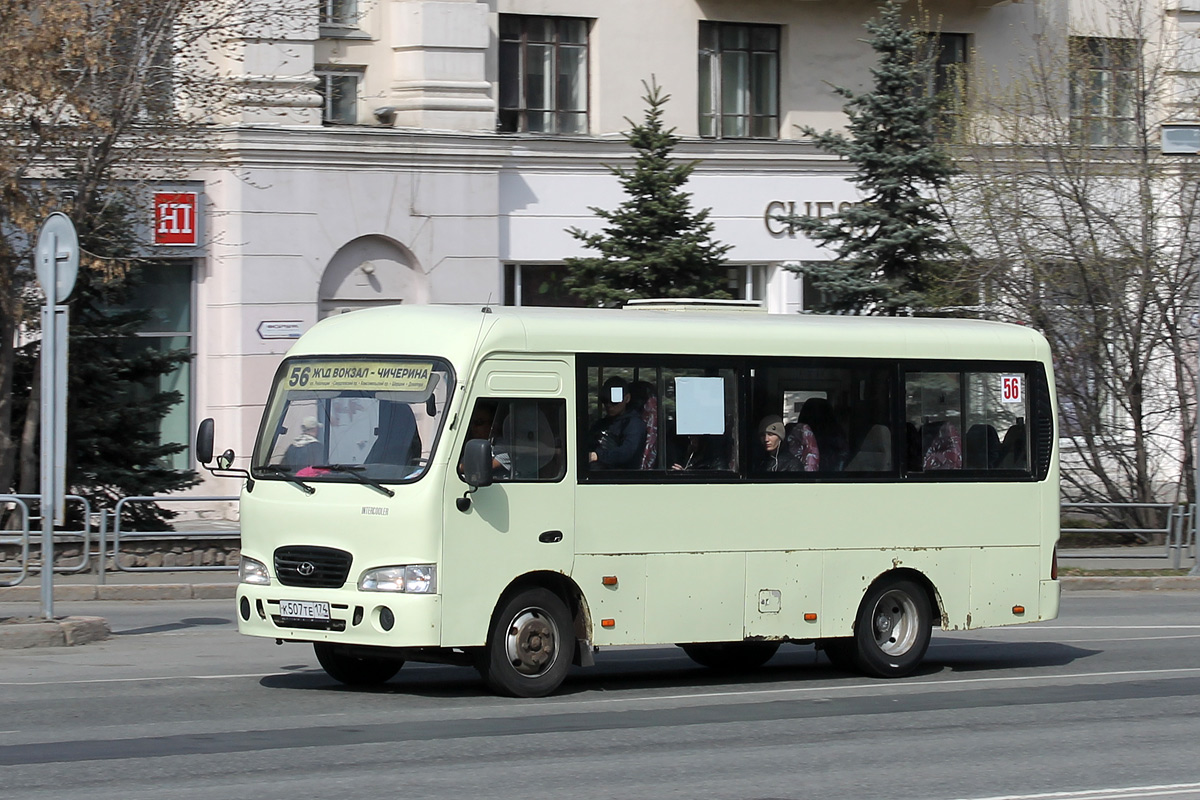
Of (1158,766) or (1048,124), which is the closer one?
(1158,766)

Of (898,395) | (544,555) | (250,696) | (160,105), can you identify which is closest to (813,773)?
(544,555)

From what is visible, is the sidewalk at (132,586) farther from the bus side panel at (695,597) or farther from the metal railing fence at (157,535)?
the bus side panel at (695,597)

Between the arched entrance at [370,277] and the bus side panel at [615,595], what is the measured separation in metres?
15.3

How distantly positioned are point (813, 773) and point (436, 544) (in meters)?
2.91

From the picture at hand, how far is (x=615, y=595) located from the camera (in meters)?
11.4

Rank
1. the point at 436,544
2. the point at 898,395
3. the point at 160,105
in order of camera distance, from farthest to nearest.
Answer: the point at 160,105 → the point at 898,395 → the point at 436,544

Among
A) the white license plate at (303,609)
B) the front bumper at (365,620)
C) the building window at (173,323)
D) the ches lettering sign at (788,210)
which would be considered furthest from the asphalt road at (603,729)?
the ches lettering sign at (788,210)

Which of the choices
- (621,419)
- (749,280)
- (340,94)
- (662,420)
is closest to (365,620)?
(621,419)

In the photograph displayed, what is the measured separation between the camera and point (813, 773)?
341 inches

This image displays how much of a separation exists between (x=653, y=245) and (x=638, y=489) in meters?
12.9

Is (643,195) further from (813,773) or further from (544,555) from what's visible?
(813,773)

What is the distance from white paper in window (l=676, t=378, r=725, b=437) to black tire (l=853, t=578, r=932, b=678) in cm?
177

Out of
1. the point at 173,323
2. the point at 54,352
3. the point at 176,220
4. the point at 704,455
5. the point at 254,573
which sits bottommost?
the point at 254,573

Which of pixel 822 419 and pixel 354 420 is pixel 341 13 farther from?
pixel 354 420
